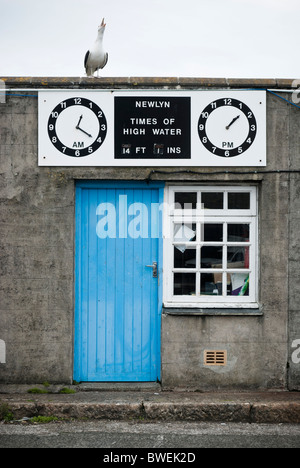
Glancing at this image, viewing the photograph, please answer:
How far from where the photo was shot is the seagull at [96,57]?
25.0 ft

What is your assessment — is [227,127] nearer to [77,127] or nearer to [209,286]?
[77,127]

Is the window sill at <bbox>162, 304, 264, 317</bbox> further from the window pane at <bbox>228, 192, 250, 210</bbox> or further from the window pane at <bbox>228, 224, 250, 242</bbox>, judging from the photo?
the window pane at <bbox>228, 192, 250, 210</bbox>

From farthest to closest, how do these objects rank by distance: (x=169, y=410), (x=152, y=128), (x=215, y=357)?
(x=152, y=128) < (x=215, y=357) < (x=169, y=410)

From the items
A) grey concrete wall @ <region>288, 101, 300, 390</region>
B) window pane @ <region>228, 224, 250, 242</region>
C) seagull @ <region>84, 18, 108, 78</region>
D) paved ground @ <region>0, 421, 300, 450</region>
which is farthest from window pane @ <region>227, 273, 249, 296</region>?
seagull @ <region>84, 18, 108, 78</region>

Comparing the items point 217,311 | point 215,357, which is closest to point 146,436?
point 215,357

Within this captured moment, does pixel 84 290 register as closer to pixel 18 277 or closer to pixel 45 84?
pixel 18 277

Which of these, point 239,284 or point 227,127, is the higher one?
point 227,127

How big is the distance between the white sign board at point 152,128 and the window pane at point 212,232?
0.85 metres

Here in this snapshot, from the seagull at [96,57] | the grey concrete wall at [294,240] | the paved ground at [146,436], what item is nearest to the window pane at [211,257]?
the grey concrete wall at [294,240]

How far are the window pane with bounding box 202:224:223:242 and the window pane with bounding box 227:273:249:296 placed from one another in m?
0.55

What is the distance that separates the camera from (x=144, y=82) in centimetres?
746

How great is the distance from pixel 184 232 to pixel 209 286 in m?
0.83

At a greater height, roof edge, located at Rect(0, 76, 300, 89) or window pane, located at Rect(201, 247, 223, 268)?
roof edge, located at Rect(0, 76, 300, 89)

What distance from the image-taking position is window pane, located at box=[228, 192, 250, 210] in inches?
300
